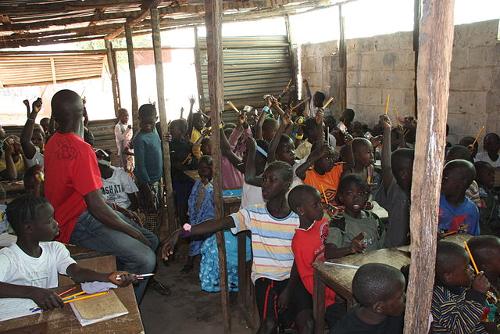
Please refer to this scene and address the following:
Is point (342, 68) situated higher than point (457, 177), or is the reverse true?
point (342, 68)

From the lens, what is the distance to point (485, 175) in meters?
4.72

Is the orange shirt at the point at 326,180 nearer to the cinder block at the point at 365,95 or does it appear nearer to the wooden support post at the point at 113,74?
the cinder block at the point at 365,95

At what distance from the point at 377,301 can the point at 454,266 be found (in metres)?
0.51

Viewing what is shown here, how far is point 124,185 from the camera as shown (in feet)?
15.4

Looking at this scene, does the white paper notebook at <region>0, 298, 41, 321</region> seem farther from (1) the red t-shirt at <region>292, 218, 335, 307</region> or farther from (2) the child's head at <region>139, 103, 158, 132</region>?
(2) the child's head at <region>139, 103, 158, 132</region>

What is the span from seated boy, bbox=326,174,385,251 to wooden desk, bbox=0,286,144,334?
1366mm

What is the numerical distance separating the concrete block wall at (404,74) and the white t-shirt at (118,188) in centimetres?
494

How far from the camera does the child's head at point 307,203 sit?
280 centimetres

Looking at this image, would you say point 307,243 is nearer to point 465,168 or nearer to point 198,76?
point 465,168

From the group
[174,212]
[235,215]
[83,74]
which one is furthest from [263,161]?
[83,74]

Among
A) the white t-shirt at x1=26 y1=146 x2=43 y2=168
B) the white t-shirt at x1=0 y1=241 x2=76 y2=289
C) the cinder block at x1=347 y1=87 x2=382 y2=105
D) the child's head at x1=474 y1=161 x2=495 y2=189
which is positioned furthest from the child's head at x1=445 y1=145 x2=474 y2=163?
the white t-shirt at x1=26 y1=146 x2=43 y2=168

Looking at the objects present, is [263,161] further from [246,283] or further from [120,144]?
[120,144]

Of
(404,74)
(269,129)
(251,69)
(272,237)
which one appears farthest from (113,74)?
(272,237)

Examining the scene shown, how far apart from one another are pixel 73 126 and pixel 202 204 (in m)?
1.96
